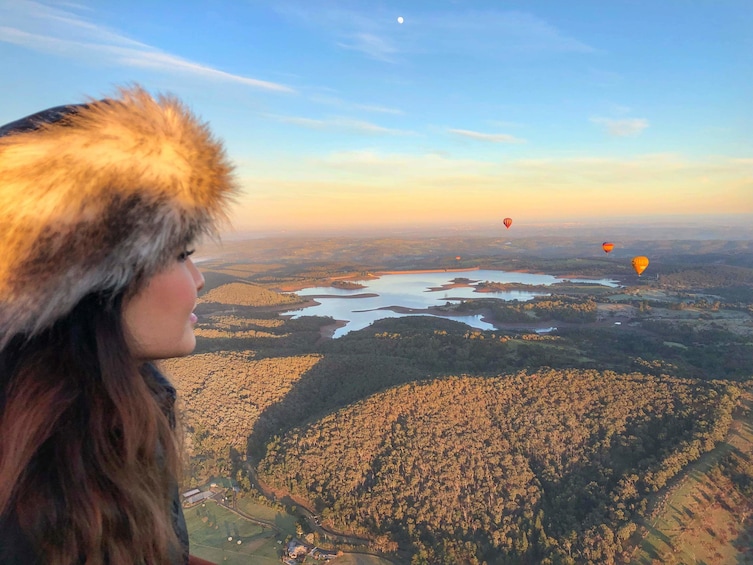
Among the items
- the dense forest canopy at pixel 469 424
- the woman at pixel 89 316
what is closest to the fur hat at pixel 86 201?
the woman at pixel 89 316

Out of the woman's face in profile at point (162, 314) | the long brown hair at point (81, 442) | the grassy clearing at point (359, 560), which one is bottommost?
the grassy clearing at point (359, 560)

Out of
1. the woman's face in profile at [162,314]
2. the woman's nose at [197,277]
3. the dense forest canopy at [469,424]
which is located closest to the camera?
the woman's face in profile at [162,314]

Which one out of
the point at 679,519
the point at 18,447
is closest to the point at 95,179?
the point at 18,447

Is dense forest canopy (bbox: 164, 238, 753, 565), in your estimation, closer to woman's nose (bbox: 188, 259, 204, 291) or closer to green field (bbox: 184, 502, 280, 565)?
woman's nose (bbox: 188, 259, 204, 291)

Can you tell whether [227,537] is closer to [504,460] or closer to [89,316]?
[504,460]

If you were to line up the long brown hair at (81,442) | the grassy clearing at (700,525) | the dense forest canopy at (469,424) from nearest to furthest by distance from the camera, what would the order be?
1. the long brown hair at (81,442)
2. the grassy clearing at (700,525)
3. the dense forest canopy at (469,424)

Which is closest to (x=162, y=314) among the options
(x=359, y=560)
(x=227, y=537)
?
(x=359, y=560)

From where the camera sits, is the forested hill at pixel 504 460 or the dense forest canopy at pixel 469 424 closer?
the forested hill at pixel 504 460

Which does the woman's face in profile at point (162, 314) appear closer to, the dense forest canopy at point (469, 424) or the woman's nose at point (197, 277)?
the woman's nose at point (197, 277)
